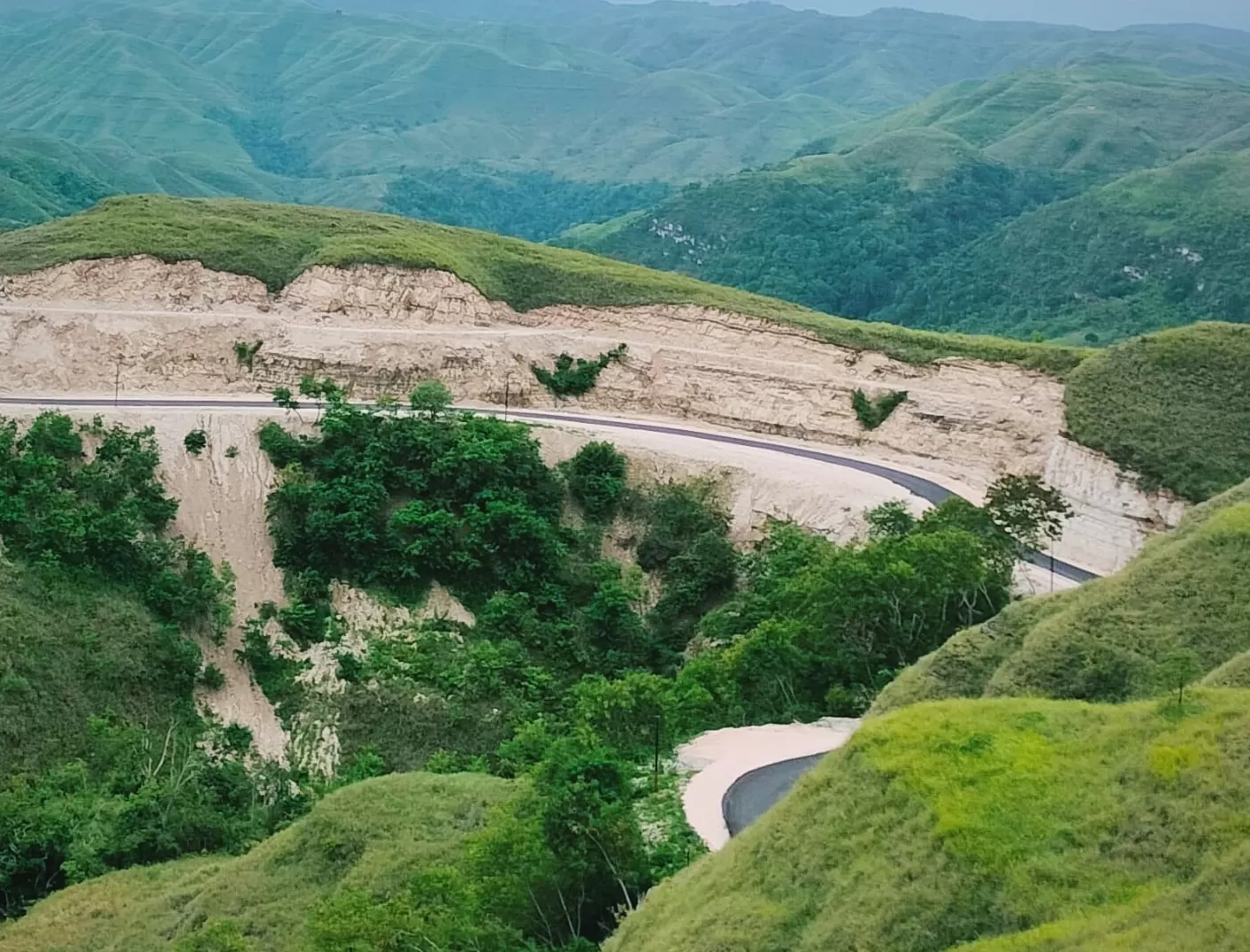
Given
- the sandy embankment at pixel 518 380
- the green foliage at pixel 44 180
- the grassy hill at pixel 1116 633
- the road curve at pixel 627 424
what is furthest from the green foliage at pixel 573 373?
the green foliage at pixel 44 180

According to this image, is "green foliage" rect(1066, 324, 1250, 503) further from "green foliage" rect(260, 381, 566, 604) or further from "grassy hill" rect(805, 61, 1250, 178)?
"grassy hill" rect(805, 61, 1250, 178)

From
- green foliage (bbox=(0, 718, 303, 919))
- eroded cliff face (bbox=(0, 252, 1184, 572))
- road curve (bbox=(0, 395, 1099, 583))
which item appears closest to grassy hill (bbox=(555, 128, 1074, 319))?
eroded cliff face (bbox=(0, 252, 1184, 572))

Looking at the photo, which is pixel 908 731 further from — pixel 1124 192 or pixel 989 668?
pixel 1124 192

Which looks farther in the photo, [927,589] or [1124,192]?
[1124,192]

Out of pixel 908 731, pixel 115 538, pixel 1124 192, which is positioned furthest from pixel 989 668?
pixel 1124 192

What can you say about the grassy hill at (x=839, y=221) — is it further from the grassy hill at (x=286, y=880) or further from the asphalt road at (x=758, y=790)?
the grassy hill at (x=286, y=880)

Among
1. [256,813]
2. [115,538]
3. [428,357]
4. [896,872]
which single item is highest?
[896,872]

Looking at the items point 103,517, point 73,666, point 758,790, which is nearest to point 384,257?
point 103,517
